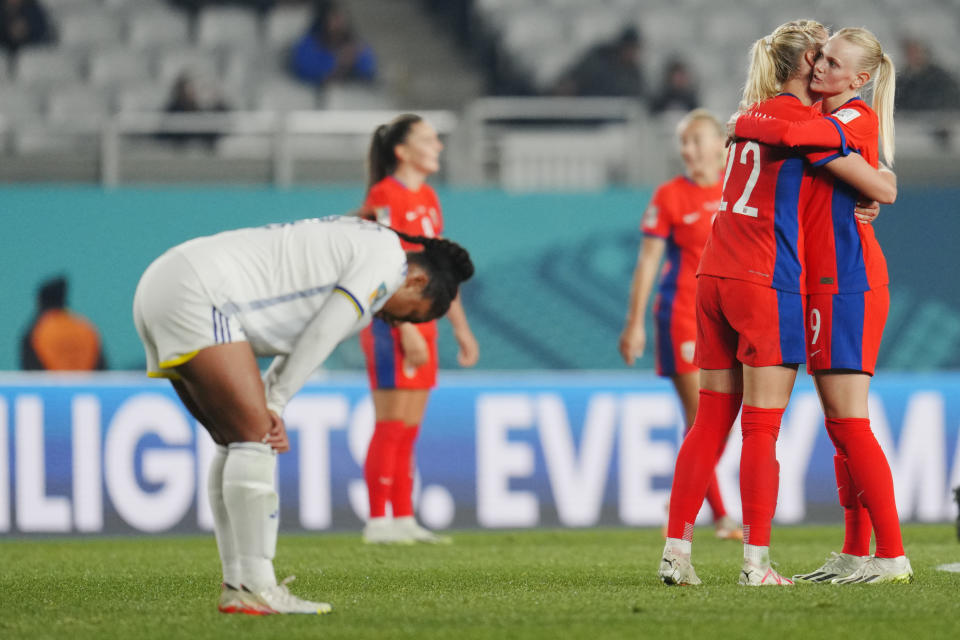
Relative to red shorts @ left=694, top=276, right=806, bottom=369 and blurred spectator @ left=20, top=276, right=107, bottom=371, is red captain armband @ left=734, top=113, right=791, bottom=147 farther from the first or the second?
blurred spectator @ left=20, top=276, right=107, bottom=371

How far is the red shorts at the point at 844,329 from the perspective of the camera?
14.7 feet

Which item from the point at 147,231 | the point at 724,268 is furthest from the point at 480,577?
the point at 147,231

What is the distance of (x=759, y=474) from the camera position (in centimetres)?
444

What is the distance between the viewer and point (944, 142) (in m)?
12.4

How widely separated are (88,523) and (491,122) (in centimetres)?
625

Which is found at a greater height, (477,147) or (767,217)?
(477,147)

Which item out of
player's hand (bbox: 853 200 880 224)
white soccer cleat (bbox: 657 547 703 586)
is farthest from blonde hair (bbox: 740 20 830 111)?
white soccer cleat (bbox: 657 547 703 586)

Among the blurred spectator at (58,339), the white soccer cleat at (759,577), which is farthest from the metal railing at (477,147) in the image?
the white soccer cleat at (759,577)

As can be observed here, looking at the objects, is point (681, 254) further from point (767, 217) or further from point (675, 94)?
point (675, 94)

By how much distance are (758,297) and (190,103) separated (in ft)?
28.3

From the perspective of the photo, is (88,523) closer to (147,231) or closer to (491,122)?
(147,231)

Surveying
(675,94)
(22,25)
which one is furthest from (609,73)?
(22,25)

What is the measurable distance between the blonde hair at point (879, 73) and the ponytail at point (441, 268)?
137 centimetres

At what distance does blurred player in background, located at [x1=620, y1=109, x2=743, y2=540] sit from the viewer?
6793mm
